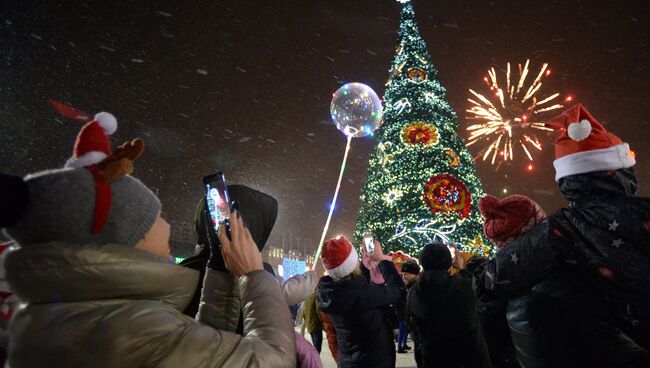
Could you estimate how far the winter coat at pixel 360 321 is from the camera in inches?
134

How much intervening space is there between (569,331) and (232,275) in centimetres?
151

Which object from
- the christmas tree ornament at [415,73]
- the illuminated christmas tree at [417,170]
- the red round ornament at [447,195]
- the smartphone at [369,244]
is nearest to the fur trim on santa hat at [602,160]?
the smartphone at [369,244]

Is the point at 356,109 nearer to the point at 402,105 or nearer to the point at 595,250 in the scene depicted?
the point at 595,250

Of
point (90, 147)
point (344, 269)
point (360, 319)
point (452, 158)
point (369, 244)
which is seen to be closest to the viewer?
point (90, 147)

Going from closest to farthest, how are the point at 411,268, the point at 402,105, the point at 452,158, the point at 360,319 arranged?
the point at 360,319, the point at 411,268, the point at 452,158, the point at 402,105

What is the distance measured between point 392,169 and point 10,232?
17340 millimetres

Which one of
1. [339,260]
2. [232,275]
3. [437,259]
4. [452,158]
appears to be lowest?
[339,260]

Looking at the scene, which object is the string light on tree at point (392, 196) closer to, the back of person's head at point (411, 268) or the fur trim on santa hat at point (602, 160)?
the back of person's head at point (411, 268)

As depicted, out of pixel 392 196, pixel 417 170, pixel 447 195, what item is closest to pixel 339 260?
pixel 392 196

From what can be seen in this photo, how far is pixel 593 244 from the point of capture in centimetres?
159

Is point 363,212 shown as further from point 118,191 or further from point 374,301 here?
point 118,191

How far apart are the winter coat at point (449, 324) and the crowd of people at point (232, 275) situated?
771mm

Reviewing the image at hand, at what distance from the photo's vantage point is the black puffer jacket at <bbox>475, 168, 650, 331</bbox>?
60.2 inches

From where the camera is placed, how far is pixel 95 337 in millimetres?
1032
